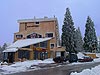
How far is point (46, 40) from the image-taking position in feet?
218

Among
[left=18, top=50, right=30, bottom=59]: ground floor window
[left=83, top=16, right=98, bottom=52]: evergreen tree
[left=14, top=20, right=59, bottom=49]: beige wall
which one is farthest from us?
[left=83, top=16, right=98, bottom=52]: evergreen tree

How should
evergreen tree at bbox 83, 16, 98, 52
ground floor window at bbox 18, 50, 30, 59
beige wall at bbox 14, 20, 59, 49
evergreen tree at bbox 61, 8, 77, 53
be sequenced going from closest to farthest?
ground floor window at bbox 18, 50, 30, 59 < evergreen tree at bbox 61, 8, 77, 53 < beige wall at bbox 14, 20, 59, 49 < evergreen tree at bbox 83, 16, 98, 52

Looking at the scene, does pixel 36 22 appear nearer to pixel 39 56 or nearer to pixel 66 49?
pixel 66 49

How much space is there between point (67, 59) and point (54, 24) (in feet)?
95.6

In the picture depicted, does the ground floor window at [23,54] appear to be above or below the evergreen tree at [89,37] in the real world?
below

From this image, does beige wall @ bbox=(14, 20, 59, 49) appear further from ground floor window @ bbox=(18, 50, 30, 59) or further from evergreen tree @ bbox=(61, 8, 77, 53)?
ground floor window @ bbox=(18, 50, 30, 59)

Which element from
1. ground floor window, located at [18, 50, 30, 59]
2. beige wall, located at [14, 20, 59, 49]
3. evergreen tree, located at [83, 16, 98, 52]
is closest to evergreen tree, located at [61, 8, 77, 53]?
beige wall, located at [14, 20, 59, 49]

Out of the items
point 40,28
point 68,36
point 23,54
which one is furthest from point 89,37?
point 23,54

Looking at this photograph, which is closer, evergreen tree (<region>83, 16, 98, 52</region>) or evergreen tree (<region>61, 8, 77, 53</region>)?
evergreen tree (<region>61, 8, 77, 53</region>)

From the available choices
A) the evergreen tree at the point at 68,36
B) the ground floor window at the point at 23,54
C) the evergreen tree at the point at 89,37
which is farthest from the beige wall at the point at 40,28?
the ground floor window at the point at 23,54

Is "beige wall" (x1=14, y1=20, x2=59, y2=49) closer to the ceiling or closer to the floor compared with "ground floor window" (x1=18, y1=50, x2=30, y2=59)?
closer to the ceiling

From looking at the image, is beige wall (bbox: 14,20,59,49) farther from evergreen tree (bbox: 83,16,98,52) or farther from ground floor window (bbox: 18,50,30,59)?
ground floor window (bbox: 18,50,30,59)

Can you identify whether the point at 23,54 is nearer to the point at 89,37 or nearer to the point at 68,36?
the point at 68,36

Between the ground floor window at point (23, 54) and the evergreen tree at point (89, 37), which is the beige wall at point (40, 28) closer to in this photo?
the evergreen tree at point (89, 37)
